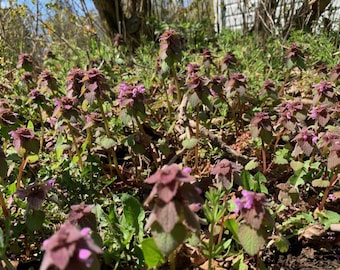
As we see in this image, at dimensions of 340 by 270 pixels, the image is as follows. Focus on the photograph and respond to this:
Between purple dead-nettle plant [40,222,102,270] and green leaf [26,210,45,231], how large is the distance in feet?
2.18

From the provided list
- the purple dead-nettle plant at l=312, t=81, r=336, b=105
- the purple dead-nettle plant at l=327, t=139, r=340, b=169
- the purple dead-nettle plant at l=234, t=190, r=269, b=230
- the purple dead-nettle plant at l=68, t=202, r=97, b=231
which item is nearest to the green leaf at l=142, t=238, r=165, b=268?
the purple dead-nettle plant at l=68, t=202, r=97, b=231

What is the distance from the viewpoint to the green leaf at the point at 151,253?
1.38m

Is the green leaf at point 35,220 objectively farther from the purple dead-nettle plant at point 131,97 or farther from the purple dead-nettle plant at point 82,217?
the purple dead-nettle plant at point 131,97

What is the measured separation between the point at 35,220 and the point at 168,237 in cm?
76

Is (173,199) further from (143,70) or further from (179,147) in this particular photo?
(143,70)

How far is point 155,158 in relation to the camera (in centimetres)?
241

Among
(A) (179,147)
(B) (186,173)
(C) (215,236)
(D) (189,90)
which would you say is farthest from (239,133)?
(B) (186,173)

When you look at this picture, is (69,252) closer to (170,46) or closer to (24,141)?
(24,141)

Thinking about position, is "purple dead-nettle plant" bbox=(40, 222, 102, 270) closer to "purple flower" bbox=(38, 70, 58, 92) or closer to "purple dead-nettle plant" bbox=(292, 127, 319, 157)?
"purple dead-nettle plant" bbox=(292, 127, 319, 157)

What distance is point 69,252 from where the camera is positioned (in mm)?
952

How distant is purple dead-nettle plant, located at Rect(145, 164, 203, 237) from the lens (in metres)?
1.09

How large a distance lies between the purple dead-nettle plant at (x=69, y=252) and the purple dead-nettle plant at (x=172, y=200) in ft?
0.63

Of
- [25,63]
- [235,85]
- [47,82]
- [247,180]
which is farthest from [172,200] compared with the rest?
[25,63]

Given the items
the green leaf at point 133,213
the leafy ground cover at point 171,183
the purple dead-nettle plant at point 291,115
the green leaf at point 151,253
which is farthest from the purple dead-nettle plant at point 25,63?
the green leaf at point 151,253
